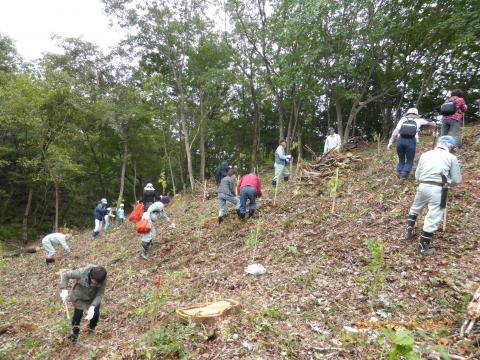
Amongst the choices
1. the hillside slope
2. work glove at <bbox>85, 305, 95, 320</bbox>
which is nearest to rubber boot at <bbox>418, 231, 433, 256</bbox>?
the hillside slope

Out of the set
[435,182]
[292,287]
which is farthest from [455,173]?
[292,287]

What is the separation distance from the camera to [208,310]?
441cm

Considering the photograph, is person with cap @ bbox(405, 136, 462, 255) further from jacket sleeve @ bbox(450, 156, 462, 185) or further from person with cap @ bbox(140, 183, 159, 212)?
person with cap @ bbox(140, 183, 159, 212)

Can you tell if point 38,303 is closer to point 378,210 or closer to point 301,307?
point 301,307

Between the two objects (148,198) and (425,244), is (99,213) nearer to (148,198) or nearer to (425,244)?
(148,198)

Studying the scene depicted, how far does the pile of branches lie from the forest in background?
388cm

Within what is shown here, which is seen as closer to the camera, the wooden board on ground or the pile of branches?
the wooden board on ground

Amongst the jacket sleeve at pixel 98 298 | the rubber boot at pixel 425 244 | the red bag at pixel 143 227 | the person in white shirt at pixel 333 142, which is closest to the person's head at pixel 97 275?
the jacket sleeve at pixel 98 298

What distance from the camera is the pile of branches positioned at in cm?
1160

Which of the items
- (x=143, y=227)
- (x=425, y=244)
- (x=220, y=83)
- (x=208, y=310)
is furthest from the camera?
(x=220, y=83)

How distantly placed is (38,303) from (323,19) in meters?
14.9

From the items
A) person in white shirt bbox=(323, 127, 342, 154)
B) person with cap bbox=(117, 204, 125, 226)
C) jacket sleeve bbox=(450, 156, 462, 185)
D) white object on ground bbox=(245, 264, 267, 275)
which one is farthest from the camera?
person with cap bbox=(117, 204, 125, 226)

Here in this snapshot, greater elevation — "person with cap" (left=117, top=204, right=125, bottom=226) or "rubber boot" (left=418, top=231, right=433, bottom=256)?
"rubber boot" (left=418, top=231, right=433, bottom=256)

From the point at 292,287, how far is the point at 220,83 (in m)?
16.3
